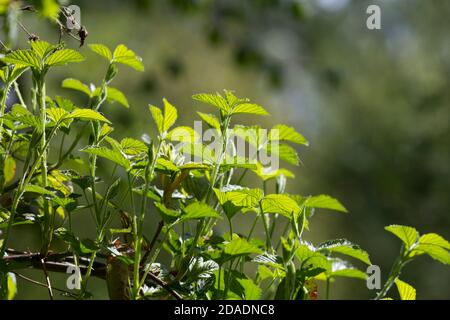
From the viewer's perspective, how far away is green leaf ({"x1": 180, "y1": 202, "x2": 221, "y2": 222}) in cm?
46

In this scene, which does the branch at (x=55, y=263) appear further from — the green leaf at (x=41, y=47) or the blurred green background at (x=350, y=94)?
the blurred green background at (x=350, y=94)

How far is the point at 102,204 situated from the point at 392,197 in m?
6.11

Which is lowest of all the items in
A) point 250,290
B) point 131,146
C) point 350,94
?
point 350,94

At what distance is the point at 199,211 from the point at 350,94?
315 inches

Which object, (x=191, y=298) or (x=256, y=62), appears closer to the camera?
(x=191, y=298)

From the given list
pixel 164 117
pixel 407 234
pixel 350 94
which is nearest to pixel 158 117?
pixel 164 117

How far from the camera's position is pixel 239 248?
1.58 ft

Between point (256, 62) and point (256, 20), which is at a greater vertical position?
point (256, 20)

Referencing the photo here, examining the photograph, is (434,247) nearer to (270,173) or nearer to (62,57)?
(270,173)

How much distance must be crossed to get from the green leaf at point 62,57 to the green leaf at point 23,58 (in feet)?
0.03

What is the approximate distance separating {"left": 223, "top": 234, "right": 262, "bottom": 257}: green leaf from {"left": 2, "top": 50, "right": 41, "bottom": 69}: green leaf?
193 millimetres
